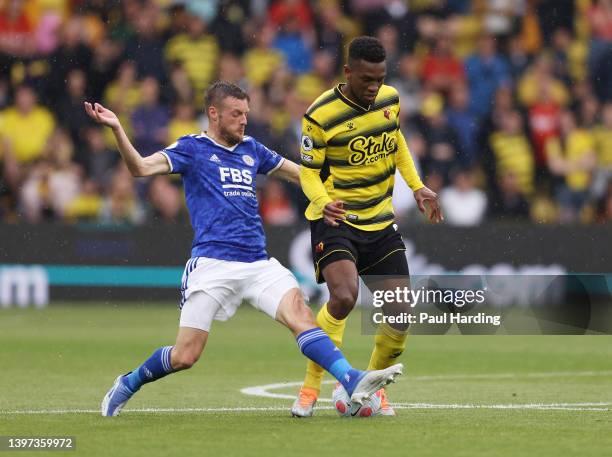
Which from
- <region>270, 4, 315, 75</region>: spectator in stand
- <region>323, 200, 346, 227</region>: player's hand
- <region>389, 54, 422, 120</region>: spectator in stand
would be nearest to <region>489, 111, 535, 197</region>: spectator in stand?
<region>389, 54, 422, 120</region>: spectator in stand

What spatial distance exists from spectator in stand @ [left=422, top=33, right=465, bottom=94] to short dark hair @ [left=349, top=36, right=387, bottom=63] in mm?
12343

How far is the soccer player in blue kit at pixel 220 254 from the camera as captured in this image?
8914 mm

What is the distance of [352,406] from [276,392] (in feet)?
6.48

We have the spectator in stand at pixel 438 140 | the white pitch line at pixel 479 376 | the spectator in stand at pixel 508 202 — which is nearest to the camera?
the white pitch line at pixel 479 376

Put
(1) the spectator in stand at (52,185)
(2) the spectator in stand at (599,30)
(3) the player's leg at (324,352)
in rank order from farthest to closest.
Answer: (2) the spectator in stand at (599,30) < (1) the spectator in stand at (52,185) < (3) the player's leg at (324,352)

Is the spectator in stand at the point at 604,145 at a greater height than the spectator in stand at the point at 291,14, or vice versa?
the spectator in stand at the point at 291,14

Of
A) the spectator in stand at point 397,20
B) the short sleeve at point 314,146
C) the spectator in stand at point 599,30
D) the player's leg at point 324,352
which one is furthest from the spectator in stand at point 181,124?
the player's leg at point 324,352

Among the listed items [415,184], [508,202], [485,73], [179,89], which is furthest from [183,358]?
[485,73]

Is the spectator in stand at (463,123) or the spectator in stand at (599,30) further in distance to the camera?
the spectator in stand at (599,30)

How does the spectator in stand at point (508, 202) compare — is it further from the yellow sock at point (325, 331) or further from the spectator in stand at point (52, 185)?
the yellow sock at point (325, 331)

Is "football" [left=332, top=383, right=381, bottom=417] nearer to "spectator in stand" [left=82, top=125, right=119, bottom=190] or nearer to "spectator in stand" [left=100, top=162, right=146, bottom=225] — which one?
"spectator in stand" [left=100, top=162, right=146, bottom=225]

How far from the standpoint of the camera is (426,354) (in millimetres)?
15055

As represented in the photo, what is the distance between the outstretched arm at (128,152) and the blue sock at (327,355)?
1.37 meters

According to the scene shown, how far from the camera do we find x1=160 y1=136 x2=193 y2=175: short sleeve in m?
9.07
